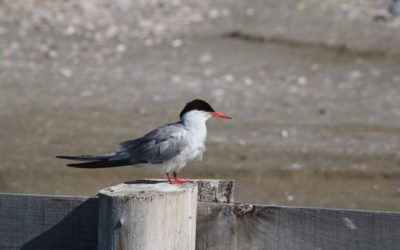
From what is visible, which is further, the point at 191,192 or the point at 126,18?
the point at 126,18

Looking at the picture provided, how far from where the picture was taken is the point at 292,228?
265 centimetres

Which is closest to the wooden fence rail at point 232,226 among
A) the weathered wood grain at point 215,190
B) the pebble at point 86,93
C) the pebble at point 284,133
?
the weathered wood grain at point 215,190

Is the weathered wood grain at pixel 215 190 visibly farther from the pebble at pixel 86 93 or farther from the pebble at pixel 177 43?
the pebble at pixel 177 43

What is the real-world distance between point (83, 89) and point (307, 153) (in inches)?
200

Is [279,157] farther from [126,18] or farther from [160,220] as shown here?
[126,18]

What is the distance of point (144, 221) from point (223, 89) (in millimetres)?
9383

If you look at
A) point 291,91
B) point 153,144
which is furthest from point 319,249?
point 291,91

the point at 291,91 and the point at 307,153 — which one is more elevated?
the point at 291,91

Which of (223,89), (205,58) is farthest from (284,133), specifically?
(205,58)

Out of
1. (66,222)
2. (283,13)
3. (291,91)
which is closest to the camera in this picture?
(66,222)

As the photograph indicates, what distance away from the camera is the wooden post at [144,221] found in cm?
258

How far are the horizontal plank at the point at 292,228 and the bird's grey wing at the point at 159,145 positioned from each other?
3.78 ft

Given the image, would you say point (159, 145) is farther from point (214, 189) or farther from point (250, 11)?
point (250, 11)

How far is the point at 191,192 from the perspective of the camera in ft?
9.00
